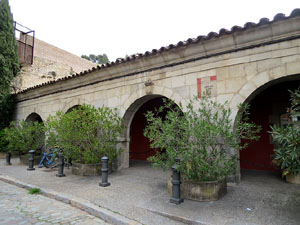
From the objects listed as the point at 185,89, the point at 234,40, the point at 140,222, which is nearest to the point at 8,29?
the point at 185,89

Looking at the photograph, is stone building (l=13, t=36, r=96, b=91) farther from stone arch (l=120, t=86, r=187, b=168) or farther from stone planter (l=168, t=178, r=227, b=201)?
stone planter (l=168, t=178, r=227, b=201)

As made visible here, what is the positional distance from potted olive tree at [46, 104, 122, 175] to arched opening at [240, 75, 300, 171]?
166 inches

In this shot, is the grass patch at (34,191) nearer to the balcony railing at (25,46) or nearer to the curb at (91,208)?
the curb at (91,208)

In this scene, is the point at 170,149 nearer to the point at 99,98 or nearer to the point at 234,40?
the point at 234,40

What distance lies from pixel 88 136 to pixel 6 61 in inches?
361

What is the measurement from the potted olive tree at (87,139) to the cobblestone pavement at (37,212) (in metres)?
1.95

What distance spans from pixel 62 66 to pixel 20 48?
140 inches

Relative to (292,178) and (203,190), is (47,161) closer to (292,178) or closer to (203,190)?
(203,190)

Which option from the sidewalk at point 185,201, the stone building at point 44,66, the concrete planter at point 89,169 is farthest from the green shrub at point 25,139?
the stone building at point 44,66

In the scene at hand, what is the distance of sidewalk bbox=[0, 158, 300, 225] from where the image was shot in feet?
10.8

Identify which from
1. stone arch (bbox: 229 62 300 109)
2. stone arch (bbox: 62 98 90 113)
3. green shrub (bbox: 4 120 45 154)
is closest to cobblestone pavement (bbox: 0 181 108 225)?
stone arch (bbox: 229 62 300 109)

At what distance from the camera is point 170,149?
14.3 ft

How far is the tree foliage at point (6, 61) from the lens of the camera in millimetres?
11711

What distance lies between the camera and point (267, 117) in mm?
6945
